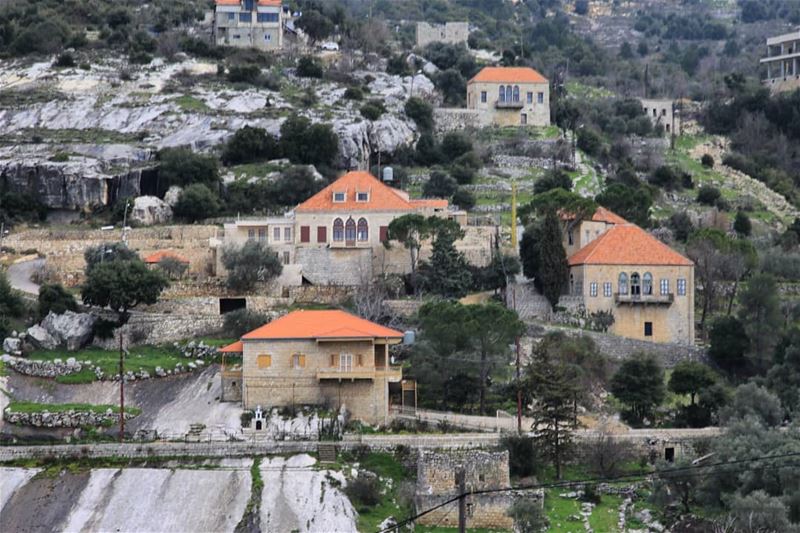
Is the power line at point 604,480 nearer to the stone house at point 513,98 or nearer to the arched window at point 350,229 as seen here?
the arched window at point 350,229

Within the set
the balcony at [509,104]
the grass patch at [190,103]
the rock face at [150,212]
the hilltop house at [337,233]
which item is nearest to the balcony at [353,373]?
the hilltop house at [337,233]

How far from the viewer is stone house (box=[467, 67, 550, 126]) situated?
110688 millimetres

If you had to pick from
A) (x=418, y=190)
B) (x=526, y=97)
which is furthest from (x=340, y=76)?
(x=418, y=190)

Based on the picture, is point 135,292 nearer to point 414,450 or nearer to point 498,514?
point 414,450

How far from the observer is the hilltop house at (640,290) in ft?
248

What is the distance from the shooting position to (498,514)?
56.5 m

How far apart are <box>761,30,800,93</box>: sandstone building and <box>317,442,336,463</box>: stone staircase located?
70615mm

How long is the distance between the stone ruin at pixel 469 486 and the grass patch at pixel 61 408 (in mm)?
11864

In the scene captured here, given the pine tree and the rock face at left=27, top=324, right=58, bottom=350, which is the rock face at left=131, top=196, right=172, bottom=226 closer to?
the rock face at left=27, top=324, right=58, bottom=350

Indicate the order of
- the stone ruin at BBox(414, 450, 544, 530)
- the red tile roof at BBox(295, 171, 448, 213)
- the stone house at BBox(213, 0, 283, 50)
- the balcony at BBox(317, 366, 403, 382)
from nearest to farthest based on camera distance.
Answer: the stone ruin at BBox(414, 450, 544, 530) → the balcony at BBox(317, 366, 403, 382) → the red tile roof at BBox(295, 171, 448, 213) → the stone house at BBox(213, 0, 283, 50)

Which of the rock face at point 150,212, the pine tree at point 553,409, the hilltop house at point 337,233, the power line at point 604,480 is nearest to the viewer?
the power line at point 604,480

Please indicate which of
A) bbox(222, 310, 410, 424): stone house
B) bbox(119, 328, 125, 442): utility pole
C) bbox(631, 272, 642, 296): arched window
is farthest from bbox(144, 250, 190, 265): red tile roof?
bbox(631, 272, 642, 296): arched window

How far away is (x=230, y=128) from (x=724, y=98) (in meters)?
40.1

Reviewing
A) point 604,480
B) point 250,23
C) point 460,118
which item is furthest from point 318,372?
point 250,23
